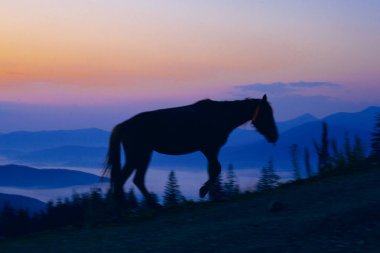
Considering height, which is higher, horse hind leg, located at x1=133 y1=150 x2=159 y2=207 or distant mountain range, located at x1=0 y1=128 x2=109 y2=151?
distant mountain range, located at x1=0 y1=128 x2=109 y2=151

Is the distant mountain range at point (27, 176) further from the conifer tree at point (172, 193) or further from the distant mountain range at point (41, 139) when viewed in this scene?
the conifer tree at point (172, 193)

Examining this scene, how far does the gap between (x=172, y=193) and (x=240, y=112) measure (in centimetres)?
260

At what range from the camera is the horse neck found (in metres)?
12.9

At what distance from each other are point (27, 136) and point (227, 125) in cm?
5039

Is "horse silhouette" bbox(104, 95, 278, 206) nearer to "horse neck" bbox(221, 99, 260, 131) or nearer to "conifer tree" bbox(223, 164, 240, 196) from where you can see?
"horse neck" bbox(221, 99, 260, 131)

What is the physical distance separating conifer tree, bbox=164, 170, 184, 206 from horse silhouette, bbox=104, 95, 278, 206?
37cm

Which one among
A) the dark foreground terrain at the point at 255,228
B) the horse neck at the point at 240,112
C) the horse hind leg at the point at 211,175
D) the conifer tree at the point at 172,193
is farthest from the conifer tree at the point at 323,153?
the conifer tree at the point at 172,193

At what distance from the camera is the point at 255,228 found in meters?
7.80

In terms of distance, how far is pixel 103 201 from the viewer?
11.2 meters

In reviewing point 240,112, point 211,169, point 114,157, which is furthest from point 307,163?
point 114,157

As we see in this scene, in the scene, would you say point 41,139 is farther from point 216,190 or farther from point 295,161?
point 216,190

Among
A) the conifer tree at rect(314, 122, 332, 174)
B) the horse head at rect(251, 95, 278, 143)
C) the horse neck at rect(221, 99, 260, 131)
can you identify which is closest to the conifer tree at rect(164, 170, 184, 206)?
the horse neck at rect(221, 99, 260, 131)

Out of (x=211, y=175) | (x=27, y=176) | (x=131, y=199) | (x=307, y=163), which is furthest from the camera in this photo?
(x=27, y=176)

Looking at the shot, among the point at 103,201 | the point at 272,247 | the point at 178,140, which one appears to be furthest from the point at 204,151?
the point at 272,247
